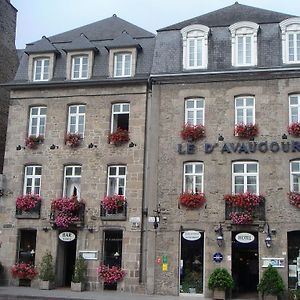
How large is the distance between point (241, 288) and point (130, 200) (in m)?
6.13

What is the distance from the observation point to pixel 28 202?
24969 mm

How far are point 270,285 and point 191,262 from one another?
3.61 metres

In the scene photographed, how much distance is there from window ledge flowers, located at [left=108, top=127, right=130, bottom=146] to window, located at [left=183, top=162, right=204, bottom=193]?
309cm

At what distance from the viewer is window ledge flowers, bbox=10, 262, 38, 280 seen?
24.4m

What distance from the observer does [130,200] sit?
2412cm

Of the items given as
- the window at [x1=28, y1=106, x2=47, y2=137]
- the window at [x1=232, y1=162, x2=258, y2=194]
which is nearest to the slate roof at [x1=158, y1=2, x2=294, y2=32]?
the window at [x1=232, y1=162, x2=258, y2=194]

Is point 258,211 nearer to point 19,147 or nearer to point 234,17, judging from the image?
point 234,17

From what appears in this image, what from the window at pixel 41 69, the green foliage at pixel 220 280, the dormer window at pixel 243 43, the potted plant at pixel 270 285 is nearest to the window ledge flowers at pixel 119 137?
the window at pixel 41 69

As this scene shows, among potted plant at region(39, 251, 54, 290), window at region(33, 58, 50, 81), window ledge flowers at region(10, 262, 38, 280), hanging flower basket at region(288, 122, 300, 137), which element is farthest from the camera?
window at region(33, 58, 50, 81)

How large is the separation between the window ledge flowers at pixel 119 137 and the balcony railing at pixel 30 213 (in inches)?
178

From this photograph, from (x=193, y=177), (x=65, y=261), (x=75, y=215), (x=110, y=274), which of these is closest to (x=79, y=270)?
(x=110, y=274)

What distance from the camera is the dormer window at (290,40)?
933 inches

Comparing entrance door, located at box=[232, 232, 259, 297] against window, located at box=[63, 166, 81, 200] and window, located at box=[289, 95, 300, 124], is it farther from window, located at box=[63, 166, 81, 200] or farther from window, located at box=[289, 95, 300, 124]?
window, located at box=[63, 166, 81, 200]

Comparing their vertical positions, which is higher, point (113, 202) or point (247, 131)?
point (247, 131)
